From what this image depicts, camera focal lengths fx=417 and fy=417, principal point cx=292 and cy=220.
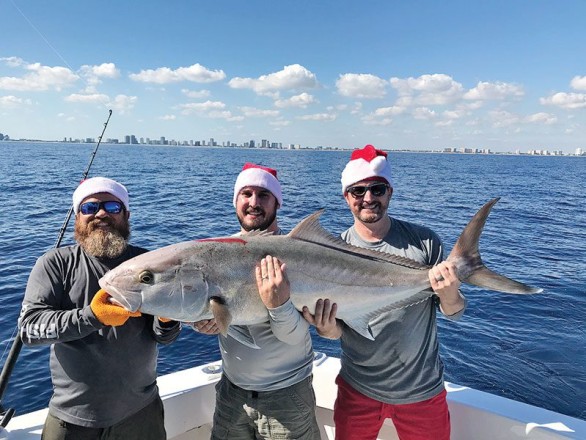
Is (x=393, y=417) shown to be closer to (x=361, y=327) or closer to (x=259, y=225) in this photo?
(x=361, y=327)

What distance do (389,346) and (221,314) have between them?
1.40 m

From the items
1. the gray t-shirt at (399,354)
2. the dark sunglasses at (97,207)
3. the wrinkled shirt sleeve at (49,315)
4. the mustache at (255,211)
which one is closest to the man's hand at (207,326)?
the wrinkled shirt sleeve at (49,315)

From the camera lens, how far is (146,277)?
280 centimetres

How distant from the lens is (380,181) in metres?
3.53

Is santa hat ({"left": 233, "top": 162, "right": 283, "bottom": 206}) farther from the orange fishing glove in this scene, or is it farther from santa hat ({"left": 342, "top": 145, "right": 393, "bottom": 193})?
the orange fishing glove

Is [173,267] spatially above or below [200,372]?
above

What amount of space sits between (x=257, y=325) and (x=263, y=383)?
16.6 inches

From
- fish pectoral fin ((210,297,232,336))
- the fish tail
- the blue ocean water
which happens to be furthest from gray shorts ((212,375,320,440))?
the blue ocean water

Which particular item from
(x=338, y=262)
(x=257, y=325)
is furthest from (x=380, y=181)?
(x=257, y=325)

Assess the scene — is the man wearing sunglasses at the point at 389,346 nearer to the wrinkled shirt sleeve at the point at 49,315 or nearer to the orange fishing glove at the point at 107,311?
the orange fishing glove at the point at 107,311

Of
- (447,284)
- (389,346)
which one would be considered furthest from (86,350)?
(447,284)

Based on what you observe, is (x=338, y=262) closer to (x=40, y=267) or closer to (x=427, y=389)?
(x=427, y=389)

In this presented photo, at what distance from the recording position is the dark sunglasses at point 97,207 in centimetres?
343

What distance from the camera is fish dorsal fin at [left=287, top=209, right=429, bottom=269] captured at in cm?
330
